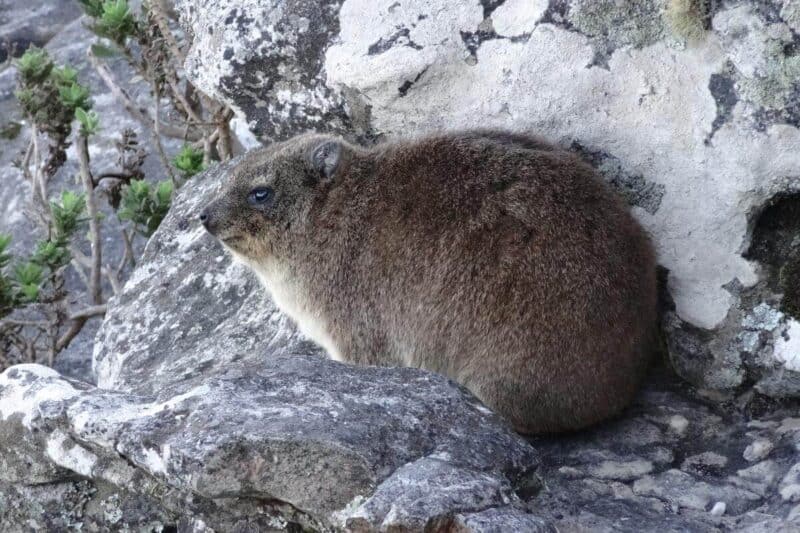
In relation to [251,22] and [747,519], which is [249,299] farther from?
[747,519]

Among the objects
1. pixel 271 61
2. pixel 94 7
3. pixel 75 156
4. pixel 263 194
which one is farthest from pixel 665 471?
pixel 75 156

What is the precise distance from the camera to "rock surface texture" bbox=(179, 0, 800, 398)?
3.70 m

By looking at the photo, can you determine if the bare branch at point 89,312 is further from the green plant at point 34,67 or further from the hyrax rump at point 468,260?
the hyrax rump at point 468,260

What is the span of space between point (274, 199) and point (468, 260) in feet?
2.93

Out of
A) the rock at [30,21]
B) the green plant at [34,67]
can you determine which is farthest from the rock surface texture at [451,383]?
the rock at [30,21]

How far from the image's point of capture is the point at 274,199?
14.4 feet

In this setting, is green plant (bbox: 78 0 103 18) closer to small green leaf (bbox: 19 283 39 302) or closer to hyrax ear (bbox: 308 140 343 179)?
small green leaf (bbox: 19 283 39 302)

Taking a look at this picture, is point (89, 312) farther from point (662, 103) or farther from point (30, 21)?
point (30, 21)

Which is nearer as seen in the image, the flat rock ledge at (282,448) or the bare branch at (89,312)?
the flat rock ledge at (282,448)

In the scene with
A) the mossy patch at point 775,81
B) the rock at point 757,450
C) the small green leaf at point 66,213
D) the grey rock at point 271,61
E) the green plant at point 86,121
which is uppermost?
the mossy patch at point 775,81

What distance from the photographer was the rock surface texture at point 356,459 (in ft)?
9.78

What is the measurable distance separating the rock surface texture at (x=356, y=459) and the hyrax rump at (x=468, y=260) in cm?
30

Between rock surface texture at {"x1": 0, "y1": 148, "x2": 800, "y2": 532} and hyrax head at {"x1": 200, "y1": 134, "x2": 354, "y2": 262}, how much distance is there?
933 millimetres

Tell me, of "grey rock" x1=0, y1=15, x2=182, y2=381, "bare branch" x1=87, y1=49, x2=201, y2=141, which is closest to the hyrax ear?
"bare branch" x1=87, y1=49, x2=201, y2=141
